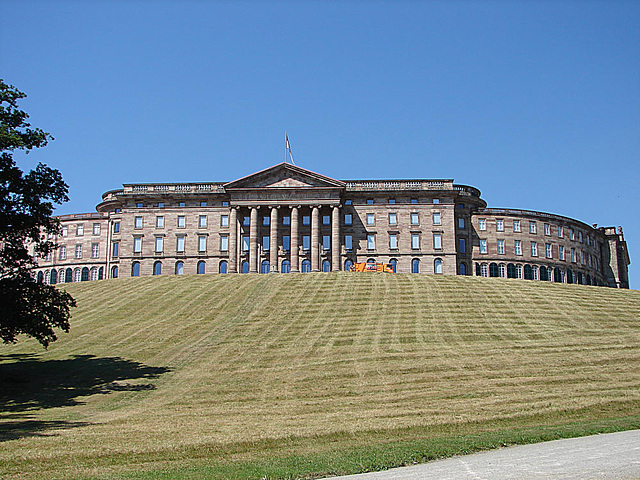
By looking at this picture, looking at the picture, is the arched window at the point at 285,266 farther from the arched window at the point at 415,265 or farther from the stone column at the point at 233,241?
the arched window at the point at 415,265

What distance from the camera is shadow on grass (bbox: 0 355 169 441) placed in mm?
33916

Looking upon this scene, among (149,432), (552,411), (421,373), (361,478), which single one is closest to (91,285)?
(421,373)

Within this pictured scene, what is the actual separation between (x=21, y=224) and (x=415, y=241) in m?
70.0

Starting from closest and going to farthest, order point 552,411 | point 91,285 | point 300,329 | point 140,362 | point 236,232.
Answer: point 552,411 < point 140,362 < point 300,329 < point 91,285 < point 236,232

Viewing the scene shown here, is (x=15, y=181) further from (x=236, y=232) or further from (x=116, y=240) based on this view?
(x=116, y=240)

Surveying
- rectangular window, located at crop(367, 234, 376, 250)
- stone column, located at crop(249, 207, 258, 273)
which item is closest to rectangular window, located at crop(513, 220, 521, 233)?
rectangular window, located at crop(367, 234, 376, 250)

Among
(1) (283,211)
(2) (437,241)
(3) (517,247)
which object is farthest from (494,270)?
(1) (283,211)

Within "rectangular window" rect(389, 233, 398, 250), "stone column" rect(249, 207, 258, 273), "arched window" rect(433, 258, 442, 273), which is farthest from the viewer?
"rectangular window" rect(389, 233, 398, 250)

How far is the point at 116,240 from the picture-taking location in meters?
107

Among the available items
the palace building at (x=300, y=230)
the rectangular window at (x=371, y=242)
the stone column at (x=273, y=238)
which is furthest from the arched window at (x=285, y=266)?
→ the rectangular window at (x=371, y=242)

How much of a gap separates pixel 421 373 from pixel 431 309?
23019mm

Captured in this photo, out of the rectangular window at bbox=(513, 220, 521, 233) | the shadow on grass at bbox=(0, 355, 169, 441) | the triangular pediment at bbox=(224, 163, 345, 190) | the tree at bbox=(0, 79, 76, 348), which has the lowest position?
the shadow on grass at bbox=(0, 355, 169, 441)

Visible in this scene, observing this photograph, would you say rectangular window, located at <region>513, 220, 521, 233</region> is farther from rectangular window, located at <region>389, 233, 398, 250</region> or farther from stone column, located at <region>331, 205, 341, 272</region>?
stone column, located at <region>331, 205, 341, 272</region>

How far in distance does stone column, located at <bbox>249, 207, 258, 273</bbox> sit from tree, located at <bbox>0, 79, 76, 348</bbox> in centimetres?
5690
